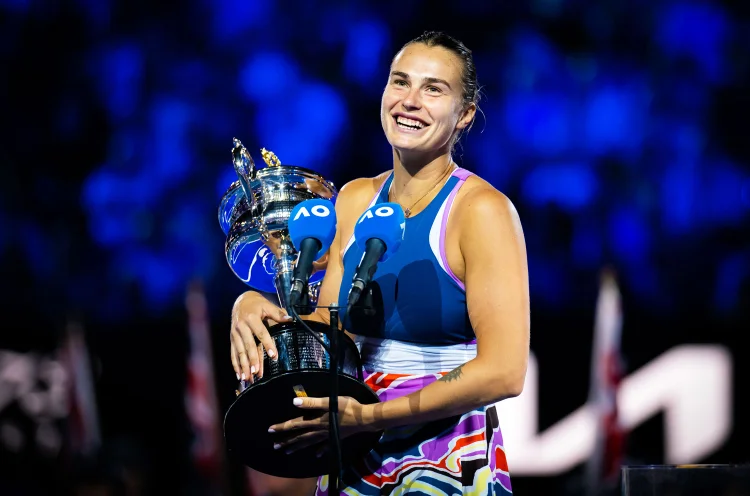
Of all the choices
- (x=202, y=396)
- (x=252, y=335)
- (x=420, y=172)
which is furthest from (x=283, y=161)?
(x=252, y=335)

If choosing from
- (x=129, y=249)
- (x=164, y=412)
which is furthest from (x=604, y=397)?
(x=129, y=249)

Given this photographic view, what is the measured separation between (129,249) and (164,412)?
38.1 inches

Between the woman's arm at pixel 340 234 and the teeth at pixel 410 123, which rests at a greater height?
the teeth at pixel 410 123

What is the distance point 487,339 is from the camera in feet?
5.70

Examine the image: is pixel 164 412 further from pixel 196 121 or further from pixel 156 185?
pixel 196 121

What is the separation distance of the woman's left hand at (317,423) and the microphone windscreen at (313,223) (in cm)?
27

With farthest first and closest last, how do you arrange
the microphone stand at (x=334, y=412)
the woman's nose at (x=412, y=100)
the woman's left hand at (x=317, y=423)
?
the woman's nose at (x=412, y=100)
the woman's left hand at (x=317, y=423)
the microphone stand at (x=334, y=412)

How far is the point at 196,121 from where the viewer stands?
17.8 feet

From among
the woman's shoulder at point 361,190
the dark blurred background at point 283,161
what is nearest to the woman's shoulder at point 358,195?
the woman's shoulder at point 361,190

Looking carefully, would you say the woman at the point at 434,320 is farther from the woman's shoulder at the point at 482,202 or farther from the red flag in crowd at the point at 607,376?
the red flag in crowd at the point at 607,376

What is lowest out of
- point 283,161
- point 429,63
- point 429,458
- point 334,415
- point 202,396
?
point 429,458

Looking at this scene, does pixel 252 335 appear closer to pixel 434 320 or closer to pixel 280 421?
pixel 280 421

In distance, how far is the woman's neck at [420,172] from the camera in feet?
6.73

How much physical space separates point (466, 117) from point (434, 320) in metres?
0.49
